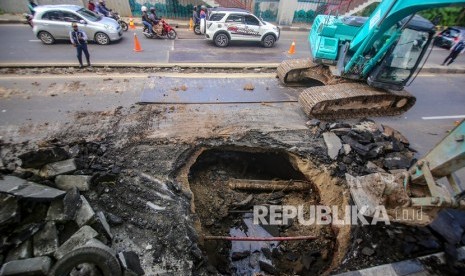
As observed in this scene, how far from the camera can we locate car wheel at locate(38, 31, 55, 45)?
12023mm

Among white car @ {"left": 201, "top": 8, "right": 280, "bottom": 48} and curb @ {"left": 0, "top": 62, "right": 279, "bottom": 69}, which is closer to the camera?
curb @ {"left": 0, "top": 62, "right": 279, "bottom": 69}

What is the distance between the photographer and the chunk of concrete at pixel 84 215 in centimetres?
407

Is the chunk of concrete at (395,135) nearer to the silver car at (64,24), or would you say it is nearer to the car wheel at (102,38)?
the silver car at (64,24)

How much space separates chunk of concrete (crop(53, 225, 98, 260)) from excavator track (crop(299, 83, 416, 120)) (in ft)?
19.7

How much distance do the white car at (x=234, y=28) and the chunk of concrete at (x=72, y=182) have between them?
10455 mm

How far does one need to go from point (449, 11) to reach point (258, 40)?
16.6 meters

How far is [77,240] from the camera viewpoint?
3.80 m

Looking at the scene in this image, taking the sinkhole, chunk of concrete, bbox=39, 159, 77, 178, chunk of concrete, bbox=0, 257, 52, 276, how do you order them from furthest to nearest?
the sinkhole < chunk of concrete, bbox=39, 159, 77, 178 < chunk of concrete, bbox=0, 257, 52, 276

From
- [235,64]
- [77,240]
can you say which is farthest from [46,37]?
[77,240]

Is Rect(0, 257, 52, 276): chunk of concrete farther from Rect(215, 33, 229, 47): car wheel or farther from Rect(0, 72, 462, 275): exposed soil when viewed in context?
Rect(215, 33, 229, 47): car wheel

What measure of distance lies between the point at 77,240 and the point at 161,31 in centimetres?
1253

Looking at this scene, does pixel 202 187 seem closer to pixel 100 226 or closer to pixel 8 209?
pixel 100 226

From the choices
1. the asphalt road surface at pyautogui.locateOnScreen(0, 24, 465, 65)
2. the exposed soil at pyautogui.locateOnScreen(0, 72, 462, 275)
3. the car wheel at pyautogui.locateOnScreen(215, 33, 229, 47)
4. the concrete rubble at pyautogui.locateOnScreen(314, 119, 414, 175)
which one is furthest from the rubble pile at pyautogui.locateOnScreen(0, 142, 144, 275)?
the car wheel at pyautogui.locateOnScreen(215, 33, 229, 47)

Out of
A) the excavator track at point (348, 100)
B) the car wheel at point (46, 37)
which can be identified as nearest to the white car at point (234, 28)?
the excavator track at point (348, 100)
